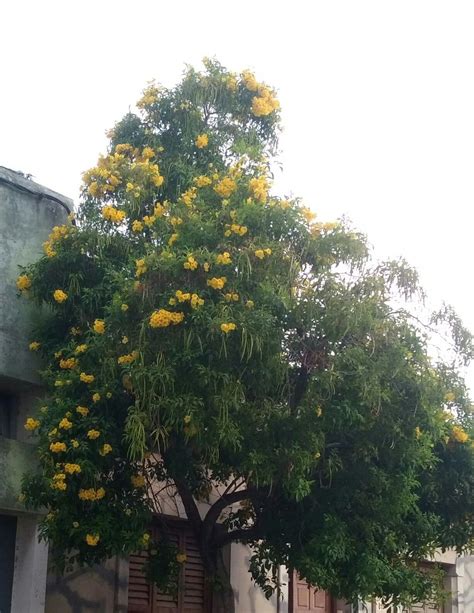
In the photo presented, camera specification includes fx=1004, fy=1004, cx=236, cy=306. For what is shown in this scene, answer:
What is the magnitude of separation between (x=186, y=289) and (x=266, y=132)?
362 centimetres

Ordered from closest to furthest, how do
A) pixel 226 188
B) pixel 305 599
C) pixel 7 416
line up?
pixel 226 188, pixel 7 416, pixel 305 599

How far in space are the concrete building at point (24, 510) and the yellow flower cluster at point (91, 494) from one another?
1783mm

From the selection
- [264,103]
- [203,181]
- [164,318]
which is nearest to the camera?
[164,318]

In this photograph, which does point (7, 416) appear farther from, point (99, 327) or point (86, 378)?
point (99, 327)

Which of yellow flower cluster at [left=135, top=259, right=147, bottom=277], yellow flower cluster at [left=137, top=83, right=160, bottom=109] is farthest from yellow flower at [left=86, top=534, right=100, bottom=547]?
yellow flower cluster at [left=137, top=83, right=160, bottom=109]

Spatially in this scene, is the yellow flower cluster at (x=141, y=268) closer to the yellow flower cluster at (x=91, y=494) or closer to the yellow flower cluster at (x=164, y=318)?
the yellow flower cluster at (x=164, y=318)

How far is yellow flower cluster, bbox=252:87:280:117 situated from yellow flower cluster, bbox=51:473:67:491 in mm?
4938

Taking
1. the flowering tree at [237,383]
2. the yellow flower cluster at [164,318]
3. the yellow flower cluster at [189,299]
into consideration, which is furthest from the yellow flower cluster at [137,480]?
the yellow flower cluster at [189,299]

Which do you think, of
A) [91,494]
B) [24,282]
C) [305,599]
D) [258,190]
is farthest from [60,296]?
[305,599]

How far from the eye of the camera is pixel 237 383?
8.84 m

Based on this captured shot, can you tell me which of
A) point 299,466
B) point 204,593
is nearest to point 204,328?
point 299,466

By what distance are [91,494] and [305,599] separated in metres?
7.32

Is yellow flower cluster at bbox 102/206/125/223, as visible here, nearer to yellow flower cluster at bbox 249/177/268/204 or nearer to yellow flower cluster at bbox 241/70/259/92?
yellow flower cluster at bbox 249/177/268/204

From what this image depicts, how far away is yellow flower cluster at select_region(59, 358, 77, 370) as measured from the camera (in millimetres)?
9898
